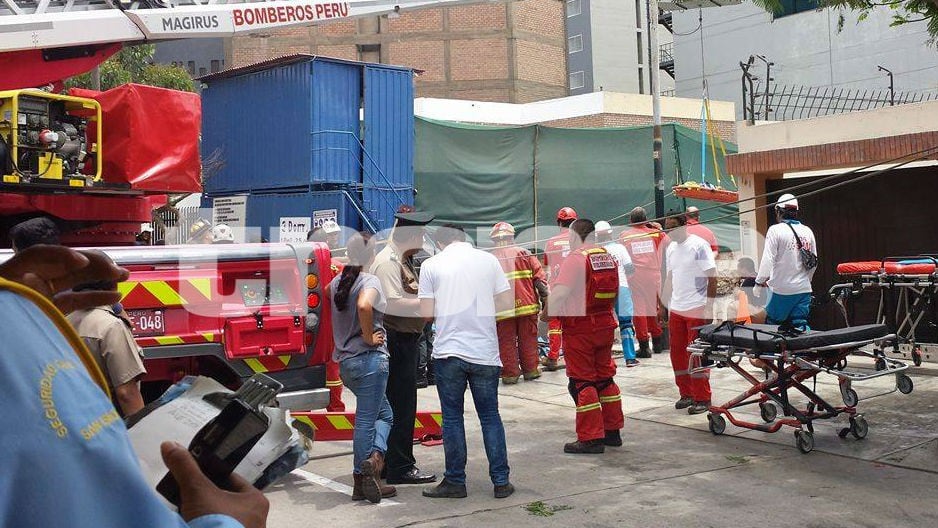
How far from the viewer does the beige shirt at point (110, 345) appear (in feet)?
14.0

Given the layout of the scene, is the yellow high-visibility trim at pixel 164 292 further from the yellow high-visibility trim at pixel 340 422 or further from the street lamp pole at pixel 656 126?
the street lamp pole at pixel 656 126

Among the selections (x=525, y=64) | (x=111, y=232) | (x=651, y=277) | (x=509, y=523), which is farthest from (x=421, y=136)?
(x=525, y=64)

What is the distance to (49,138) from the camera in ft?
19.8

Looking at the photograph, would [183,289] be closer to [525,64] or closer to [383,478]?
[383,478]

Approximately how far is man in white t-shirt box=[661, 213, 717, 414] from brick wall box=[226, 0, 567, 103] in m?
37.9

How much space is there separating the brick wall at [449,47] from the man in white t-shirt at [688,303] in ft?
124

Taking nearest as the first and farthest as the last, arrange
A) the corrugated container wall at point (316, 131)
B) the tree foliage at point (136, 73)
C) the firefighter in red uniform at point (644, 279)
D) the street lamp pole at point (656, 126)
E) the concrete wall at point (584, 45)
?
the firefighter in red uniform at point (644, 279), the corrugated container wall at point (316, 131), the street lamp pole at point (656, 126), the tree foliage at point (136, 73), the concrete wall at point (584, 45)

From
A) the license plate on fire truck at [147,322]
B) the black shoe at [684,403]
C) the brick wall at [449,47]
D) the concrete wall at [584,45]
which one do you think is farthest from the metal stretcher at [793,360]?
the concrete wall at [584,45]

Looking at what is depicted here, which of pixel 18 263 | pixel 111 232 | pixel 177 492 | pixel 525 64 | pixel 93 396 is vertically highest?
pixel 525 64

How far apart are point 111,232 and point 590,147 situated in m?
12.7

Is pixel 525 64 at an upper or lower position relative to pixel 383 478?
upper

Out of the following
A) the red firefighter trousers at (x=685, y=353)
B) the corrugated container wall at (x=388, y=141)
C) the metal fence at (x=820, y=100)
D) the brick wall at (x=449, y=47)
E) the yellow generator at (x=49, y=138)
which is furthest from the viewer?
the brick wall at (x=449, y=47)

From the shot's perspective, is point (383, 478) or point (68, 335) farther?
point (383, 478)

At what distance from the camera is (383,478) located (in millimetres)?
6680
